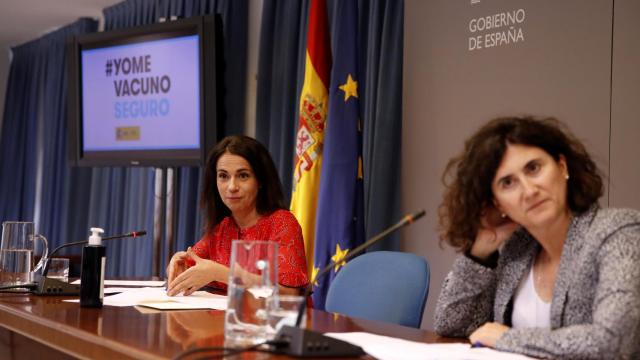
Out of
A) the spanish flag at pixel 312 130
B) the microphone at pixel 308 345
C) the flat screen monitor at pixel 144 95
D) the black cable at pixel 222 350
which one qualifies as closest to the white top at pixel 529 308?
the microphone at pixel 308 345

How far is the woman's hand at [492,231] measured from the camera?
191 cm

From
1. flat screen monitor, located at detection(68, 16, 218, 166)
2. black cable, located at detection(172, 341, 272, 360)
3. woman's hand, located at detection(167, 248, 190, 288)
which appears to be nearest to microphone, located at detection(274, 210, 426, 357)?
black cable, located at detection(172, 341, 272, 360)

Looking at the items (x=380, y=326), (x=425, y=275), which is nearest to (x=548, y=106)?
(x=425, y=275)

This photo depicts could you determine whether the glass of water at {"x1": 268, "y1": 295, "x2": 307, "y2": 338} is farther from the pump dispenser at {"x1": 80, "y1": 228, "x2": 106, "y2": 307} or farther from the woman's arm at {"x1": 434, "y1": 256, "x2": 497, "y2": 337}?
the pump dispenser at {"x1": 80, "y1": 228, "x2": 106, "y2": 307}

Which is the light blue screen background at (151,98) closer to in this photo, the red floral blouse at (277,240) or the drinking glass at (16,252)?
the red floral blouse at (277,240)

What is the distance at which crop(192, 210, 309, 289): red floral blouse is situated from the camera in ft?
8.93

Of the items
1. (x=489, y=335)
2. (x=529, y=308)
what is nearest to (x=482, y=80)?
(x=529, y=308)

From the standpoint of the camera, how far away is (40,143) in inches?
299

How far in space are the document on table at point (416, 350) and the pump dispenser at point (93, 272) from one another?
770 millimetres

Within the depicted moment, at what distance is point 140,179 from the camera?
6109 mm

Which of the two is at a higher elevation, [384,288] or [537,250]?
[537,250]

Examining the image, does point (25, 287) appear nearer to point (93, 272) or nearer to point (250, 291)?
point (93, 272)

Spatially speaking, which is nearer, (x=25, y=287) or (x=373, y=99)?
(x=25, y=287)

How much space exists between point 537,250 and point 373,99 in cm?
232
